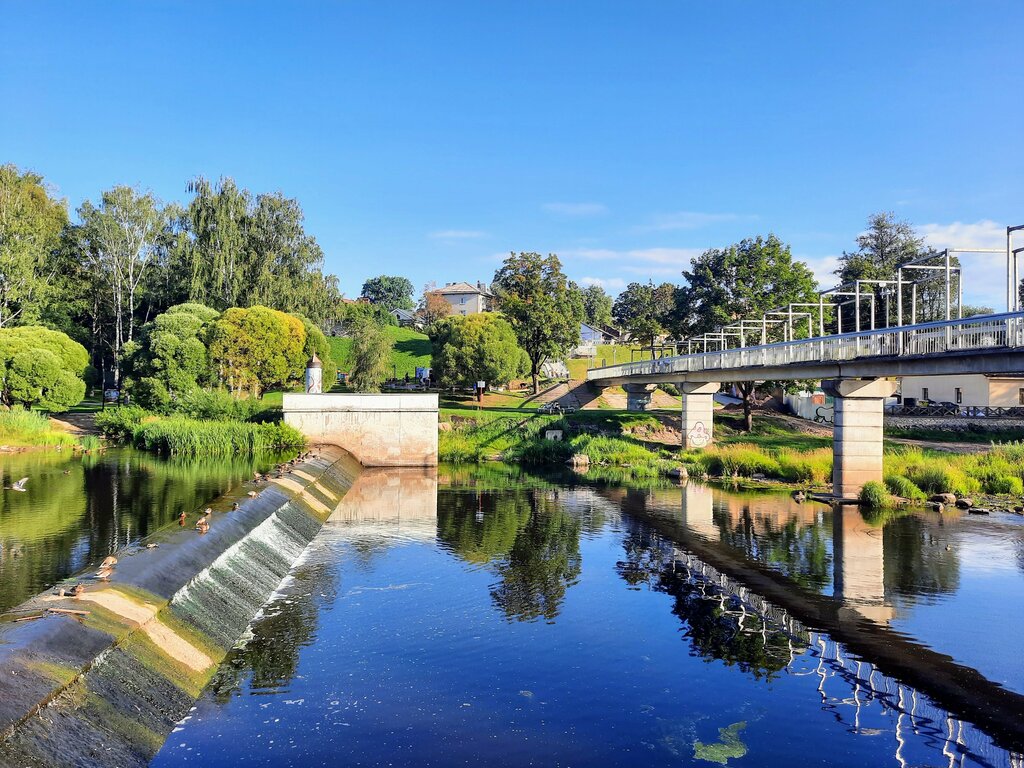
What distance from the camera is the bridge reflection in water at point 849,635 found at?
11.9 metres

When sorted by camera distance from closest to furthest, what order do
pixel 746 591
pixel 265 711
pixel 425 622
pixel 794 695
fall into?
pixel 265 711
pixel 794 695
pixel 425 622
pixel 746 591

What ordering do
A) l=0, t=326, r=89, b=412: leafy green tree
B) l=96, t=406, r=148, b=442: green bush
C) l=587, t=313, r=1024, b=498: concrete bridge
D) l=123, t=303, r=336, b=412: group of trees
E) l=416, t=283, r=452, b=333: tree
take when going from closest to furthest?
l=587, t=313, r=1024, b=498: concrete bridge, l=0, t=326, r=89, b=412: leafy green tree, l=96, t=406, r=148, b=442: green bush, l=123, t=303, r=336, b=412: group of trees, l=416, t=283, r=452, b=333: tree

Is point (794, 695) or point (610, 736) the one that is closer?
point (610, 736)

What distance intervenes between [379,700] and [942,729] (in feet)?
29.7

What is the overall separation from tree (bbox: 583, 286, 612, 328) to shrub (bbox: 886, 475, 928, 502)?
363 ft

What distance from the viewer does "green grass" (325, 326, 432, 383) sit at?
318 feet

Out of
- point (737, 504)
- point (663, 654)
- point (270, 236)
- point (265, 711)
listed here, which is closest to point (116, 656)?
A: point (265, 711)

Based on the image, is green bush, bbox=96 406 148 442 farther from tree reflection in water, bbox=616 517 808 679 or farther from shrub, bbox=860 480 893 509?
shrub, bbox=860 480 893 509

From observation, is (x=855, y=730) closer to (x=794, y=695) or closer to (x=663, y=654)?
(x=794, y=695)

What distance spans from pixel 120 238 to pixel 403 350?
144ft

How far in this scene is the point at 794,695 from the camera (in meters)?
13.2

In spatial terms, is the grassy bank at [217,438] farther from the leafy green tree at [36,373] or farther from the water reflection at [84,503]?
the leafy green tree at [36,373]

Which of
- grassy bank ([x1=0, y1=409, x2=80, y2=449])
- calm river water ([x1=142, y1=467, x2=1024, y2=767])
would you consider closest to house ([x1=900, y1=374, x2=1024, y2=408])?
calm river water ([x1=142, y1=467, x2=1024, y2=767])

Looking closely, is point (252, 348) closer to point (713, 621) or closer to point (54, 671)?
point (713, 621)
